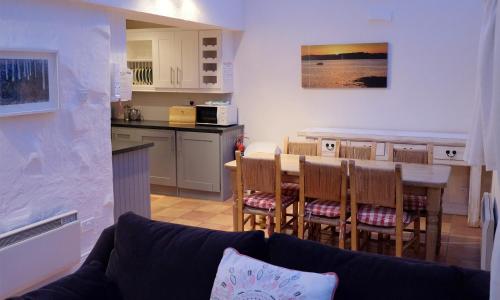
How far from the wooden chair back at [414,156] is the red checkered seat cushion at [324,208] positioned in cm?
82

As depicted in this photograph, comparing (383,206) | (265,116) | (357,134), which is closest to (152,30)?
(265,116)

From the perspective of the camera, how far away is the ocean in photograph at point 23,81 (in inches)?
123

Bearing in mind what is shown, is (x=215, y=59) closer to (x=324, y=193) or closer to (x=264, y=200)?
(x=264, y=200)

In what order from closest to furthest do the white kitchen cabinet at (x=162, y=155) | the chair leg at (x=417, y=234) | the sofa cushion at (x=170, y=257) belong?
the sofa cushion at (x=170, y=257), the chair leg at (x=417, y=234), the white kitchen cabinet at (x=162, y=155)

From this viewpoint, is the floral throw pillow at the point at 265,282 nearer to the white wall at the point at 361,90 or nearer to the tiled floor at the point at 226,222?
the tiled floor at the point at 226,222

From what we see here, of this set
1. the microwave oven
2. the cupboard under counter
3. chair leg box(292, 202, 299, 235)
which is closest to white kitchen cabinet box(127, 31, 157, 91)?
the cupboard under counter

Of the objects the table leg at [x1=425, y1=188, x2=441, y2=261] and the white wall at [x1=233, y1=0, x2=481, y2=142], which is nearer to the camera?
the table leg at [x1=425, y1=188, x2=441, y2=261]

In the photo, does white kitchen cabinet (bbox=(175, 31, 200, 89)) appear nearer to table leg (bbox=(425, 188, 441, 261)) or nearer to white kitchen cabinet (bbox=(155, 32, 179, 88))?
white kitchen cabinet (bbox=(155, 32, 179, 88))

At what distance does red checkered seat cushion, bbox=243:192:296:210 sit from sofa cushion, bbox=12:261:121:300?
1.99 m

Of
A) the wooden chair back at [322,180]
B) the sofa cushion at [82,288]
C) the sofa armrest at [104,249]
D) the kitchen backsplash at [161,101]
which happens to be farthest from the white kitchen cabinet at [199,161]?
the sofa cushion at [82,288]

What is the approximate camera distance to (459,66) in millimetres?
5441

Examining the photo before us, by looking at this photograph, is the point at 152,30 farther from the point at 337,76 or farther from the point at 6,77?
the point at 6,77

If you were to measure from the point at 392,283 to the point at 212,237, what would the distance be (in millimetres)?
787

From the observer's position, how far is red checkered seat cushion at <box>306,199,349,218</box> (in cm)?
390
